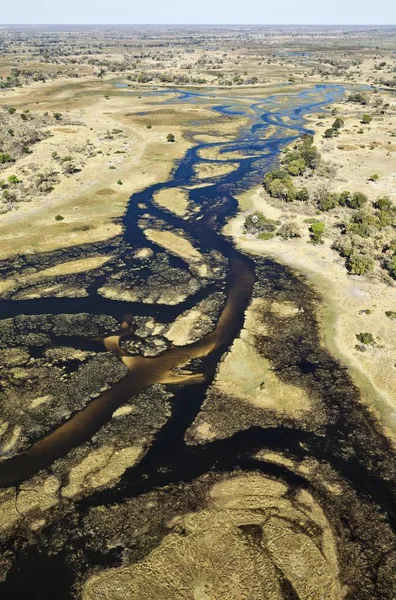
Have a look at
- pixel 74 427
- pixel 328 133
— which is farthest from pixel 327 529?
pixel 328 133

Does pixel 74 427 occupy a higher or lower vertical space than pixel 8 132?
lower

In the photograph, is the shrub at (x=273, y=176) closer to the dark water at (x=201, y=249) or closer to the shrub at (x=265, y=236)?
the dark water at (x=201, y=249)

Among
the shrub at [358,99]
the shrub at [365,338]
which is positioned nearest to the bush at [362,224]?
the shrub at [365,338]

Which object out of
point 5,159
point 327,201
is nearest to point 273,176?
point 327,201

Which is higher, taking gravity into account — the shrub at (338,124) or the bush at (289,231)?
the shrub at (338,124)

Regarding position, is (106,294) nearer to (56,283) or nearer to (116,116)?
(56,283)

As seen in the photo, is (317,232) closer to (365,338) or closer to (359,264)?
(359,264)
